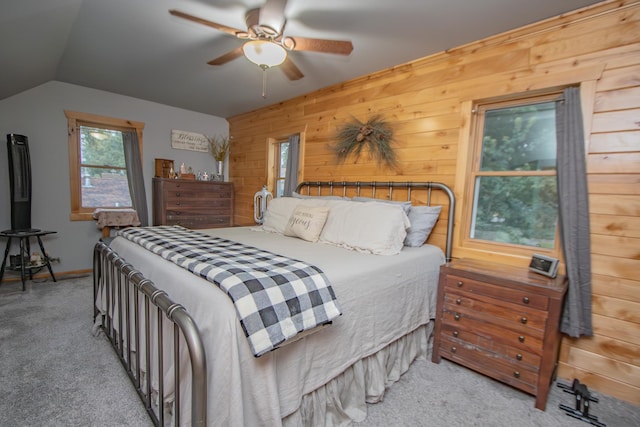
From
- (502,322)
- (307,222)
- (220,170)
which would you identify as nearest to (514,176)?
(502,322)

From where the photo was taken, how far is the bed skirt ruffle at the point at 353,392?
51.6 inches

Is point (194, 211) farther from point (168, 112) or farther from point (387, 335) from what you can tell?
point (387, 335)

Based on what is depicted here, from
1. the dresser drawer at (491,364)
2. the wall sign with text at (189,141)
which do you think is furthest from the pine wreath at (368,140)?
the wall sign with text at (189,141)

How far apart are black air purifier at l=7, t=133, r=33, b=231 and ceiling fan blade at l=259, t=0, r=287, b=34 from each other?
323 centimetres

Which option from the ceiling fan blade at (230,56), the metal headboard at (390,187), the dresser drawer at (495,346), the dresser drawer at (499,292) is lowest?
the dresser drawer at (495,346)

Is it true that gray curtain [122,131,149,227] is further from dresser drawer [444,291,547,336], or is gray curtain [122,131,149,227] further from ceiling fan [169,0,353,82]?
dresser drawer [444,291,547,336]

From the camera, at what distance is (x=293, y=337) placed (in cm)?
110

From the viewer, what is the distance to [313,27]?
2090mm

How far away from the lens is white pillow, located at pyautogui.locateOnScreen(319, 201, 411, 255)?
201 cm

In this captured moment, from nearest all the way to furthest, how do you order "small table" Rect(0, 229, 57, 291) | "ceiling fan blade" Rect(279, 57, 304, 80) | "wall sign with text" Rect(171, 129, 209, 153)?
"ceiling fan blade" Rect(279, 57, 304, 80)
"small table" Rect(0, 229, 57, 291)
"wall sign with text" Rect(171, 129, 209, 153)

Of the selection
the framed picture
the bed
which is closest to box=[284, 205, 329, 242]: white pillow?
the bed

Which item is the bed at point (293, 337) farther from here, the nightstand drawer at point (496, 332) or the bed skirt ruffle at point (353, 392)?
the nightstand drawer at point (496, 332)

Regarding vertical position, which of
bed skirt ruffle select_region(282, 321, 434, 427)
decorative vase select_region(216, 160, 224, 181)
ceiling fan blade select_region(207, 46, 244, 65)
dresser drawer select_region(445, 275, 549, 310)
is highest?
ceiling fan blade select_region(207, 46, 244, 65)

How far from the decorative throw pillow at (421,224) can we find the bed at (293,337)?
2 cm
